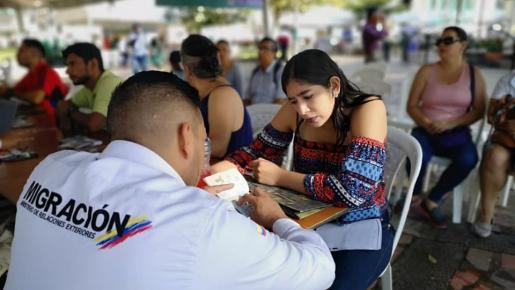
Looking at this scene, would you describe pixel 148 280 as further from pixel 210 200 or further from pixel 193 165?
pixel 193 165

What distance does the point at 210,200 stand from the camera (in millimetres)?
910

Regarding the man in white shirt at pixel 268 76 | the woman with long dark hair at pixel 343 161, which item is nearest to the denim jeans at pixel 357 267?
the woman with long dark hair at pixel 343 161

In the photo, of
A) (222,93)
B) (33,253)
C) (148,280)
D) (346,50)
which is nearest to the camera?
(148,280)

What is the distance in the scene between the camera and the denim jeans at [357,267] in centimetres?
163

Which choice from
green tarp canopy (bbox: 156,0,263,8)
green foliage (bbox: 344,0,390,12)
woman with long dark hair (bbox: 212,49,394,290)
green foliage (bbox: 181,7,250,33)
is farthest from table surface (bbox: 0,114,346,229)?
green foliage (bbox: 344,0,390,12)

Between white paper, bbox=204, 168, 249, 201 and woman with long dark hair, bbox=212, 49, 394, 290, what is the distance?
20 cm

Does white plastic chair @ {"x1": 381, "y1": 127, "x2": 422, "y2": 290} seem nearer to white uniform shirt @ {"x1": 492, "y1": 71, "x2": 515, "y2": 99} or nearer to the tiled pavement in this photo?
the tiled pavement

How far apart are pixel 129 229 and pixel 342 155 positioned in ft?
3.80

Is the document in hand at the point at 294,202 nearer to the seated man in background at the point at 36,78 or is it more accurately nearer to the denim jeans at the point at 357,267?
the denim jeans at the point at 357,267

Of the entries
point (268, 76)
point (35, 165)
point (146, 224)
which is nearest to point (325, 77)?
point (146, 224)

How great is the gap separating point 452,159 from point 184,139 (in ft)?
9.05

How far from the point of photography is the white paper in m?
1.58

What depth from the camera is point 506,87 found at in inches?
124

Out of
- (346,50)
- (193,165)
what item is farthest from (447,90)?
(346,50)
